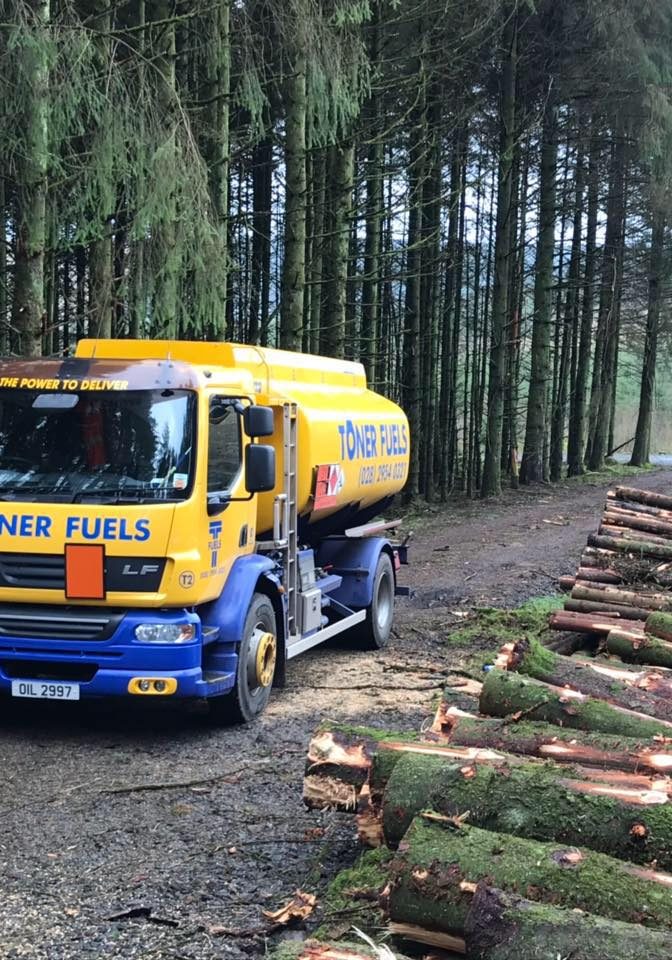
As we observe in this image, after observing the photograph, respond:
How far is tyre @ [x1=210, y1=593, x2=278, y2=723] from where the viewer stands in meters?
6.83

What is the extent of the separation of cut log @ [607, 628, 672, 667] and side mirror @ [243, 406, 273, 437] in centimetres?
285

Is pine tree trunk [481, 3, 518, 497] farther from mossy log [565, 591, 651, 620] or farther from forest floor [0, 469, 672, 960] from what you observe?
mossy log [565, 591, 651, 620]

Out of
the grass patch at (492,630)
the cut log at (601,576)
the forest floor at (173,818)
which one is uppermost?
the cut log at (601,576)

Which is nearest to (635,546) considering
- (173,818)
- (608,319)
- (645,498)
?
(645,498)

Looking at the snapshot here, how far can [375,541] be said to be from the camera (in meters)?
10.3

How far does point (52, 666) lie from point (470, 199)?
23.6m

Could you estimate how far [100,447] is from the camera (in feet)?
21.7

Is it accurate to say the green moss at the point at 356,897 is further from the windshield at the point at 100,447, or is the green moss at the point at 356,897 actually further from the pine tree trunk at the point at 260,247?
the pine tree trunk at the point at 260,247

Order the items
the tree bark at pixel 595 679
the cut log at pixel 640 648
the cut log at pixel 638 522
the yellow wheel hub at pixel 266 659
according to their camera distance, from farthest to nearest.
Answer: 1. the cut log at pixel 638 522
2. the yellow wheel hub at pixel 266 659
3. the cut log at pixel 640 648
4. the tree bark at pixel 595 679

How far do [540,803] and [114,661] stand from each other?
10.9ft

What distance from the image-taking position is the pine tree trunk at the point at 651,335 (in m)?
29.5

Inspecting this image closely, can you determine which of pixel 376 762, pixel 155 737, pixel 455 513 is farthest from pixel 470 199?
pixel 376 762

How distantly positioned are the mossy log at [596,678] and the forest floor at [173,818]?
1412 millimetres

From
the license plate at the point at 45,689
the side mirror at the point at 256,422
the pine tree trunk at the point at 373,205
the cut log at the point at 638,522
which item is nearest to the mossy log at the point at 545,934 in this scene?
the license plate at the point at 45,689
